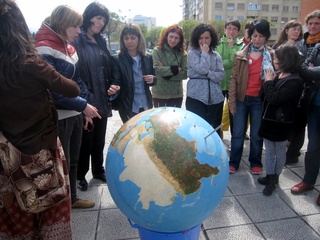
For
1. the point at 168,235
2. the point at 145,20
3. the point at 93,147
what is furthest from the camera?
the point at 145,20

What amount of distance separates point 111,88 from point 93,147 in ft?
2.79

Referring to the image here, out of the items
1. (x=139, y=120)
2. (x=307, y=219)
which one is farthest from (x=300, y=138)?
(x=139, y=120)

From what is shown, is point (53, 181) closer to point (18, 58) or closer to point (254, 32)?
point (18, 58)

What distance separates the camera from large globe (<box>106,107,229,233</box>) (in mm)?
1496

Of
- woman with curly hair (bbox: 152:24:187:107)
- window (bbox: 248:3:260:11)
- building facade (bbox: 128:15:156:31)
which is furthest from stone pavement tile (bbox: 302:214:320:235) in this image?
building facade (bbox: 128:15:156:31)

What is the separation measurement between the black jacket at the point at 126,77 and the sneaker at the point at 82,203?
1100mm

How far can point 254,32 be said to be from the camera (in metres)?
3.23

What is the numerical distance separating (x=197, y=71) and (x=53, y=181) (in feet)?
7.28

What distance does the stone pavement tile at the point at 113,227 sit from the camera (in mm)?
2403

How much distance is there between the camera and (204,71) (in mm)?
3285

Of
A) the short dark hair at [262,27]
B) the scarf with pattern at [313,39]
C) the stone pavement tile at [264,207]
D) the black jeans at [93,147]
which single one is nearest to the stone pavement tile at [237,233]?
the stone pavement tile at [264,207]

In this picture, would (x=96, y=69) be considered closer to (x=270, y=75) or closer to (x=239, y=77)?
(x=239, y=77)

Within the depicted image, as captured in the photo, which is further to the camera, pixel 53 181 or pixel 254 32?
pixel 254 32

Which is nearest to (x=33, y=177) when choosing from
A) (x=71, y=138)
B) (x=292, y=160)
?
(x=71, y=138)
